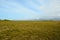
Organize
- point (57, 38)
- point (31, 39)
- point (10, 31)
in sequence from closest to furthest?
point (31, 39)
point (57, 38)
point (10, 31)

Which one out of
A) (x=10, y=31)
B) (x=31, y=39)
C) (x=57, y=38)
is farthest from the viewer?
(x=10, y=31)

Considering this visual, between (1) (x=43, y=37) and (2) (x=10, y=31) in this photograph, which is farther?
(2) (x=10, y=31)

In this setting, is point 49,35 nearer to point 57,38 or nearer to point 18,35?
point 57,38

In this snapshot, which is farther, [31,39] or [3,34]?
[3,34]

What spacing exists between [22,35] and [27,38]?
3.77ft

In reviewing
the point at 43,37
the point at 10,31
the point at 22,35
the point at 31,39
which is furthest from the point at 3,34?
the point at 43,37

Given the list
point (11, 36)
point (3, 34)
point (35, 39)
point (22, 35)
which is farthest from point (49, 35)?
point (3, 34)

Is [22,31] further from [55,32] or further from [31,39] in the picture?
[55,32]

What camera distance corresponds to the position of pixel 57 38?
16.7 metres

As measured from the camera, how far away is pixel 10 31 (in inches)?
710

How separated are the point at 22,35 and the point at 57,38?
472cm

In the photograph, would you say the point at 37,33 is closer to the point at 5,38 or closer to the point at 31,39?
the point at 31,39

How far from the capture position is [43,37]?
648 inches

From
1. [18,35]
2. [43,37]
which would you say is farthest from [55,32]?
[18,35]
